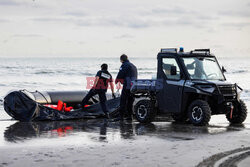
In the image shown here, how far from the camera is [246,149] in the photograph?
8.72 meters

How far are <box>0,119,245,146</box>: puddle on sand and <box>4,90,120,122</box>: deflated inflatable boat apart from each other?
1.45ft

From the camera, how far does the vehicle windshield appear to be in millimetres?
12734

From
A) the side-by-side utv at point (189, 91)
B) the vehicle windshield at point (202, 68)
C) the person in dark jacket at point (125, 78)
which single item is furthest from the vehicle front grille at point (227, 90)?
the person in dark jacket at point (125, 78)

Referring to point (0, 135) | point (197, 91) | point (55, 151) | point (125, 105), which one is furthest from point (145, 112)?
point (55, 151)

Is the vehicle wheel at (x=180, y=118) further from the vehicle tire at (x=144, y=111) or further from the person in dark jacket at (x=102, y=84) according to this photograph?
the person in dark jacket at (x=102, y=84)

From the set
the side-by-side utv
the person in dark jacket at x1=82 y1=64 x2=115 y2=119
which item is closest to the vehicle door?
the side-by-side utv

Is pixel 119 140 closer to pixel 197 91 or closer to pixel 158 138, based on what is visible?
pixel 158 138

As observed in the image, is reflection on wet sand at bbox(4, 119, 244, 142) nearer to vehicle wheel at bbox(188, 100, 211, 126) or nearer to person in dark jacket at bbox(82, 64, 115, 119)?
vehicle wheel at bbox(188, 100, 211, 126)

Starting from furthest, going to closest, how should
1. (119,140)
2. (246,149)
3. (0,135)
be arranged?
(0,135), (119,140), (246,149)

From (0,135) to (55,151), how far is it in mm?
2667

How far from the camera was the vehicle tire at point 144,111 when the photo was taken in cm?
1309

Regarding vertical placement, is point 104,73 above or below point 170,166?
above

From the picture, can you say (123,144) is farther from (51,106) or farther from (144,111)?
(51,106)

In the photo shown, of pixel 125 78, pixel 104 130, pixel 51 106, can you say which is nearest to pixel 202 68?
pixel 125 78
